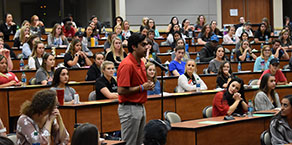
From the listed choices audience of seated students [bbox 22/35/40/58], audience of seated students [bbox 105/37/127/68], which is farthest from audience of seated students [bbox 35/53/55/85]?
audience of seated students [bbox 22/35/40/58]

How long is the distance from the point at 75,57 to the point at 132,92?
206 inches

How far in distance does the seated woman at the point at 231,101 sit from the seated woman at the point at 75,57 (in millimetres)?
4037

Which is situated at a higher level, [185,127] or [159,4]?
[159,4]

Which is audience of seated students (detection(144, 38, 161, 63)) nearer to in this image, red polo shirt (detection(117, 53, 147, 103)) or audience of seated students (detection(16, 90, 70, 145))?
red polo shirt (detection(117, 53, 147, 103))

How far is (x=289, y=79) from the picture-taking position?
10.3 m

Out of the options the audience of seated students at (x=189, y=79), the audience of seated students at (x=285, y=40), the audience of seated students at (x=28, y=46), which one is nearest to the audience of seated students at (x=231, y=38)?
the audience of seated students at (x=285, y=40)

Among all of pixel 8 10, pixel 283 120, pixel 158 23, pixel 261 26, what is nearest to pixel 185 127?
pixel 283 120

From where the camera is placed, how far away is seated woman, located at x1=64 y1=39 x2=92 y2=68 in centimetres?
996

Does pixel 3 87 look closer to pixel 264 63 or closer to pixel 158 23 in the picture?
pixel 264 63

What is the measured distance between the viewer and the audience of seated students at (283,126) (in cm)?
523

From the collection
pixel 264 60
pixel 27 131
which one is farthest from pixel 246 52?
pixel 27 131

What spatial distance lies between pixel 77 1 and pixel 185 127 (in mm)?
12929

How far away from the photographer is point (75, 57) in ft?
32.7

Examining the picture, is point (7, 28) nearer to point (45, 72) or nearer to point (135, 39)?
point (45, 72)
